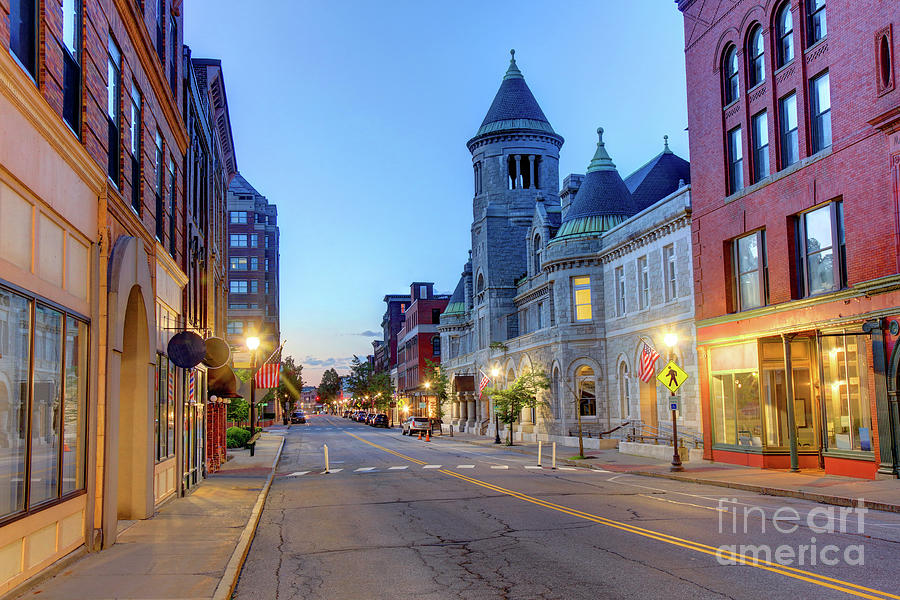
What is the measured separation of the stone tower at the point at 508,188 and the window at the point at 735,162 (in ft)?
94.3

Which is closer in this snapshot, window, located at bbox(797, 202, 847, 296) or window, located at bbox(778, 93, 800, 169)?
window, located at bbox(797, 202, 847, 296)

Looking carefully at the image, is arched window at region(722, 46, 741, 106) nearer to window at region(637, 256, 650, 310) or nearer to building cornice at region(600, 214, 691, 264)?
building cornice at region(600, 214, 691, 264)

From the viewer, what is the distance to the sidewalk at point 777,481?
17.2 m

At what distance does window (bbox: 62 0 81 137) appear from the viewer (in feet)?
38.1

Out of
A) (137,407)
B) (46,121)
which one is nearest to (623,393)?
(137,407)

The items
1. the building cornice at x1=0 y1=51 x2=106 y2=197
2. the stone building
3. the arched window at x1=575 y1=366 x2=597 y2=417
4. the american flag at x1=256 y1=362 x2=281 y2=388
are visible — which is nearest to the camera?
the building cornice at x1=0 y1=51 x2=106 y2=197

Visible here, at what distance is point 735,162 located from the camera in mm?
28172

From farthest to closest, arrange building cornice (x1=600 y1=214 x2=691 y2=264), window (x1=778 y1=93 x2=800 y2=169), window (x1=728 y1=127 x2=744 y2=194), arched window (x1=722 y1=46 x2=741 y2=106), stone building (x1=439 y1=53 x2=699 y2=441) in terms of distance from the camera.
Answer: stone building (x1=439 y1=53 x2=699 y2=441) → building cornice (x1=600 y1=214 x2=691 y2=264) → arched window (x1=722 y1=46 x2=741 y2=106) → window (x1=728 y1=127 x2=744 y2=194) → window (x1=778 y1=93 x2=800 y2=169)

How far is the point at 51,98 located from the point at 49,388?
12.1 feet

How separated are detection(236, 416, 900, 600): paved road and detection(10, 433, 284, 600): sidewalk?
0.39 meters

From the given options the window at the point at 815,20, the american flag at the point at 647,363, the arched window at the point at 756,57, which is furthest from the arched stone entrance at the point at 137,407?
the arched window at the point at 756,57

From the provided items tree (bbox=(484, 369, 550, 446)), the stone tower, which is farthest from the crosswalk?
the stone tower

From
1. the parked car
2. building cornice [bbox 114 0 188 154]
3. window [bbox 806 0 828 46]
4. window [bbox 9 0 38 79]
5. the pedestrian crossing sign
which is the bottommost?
the parked car

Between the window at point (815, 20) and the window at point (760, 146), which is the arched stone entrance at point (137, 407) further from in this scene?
the window at point (815, 20)
